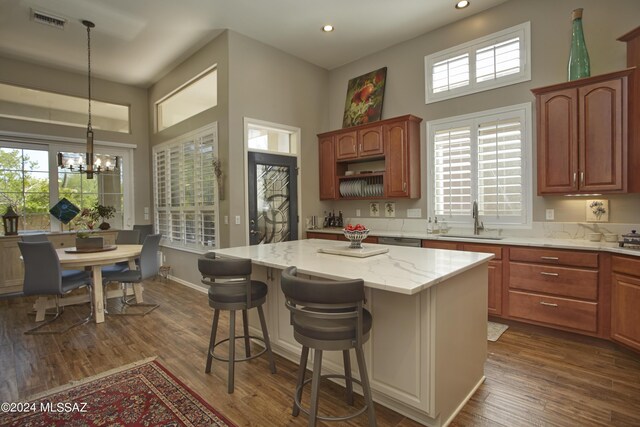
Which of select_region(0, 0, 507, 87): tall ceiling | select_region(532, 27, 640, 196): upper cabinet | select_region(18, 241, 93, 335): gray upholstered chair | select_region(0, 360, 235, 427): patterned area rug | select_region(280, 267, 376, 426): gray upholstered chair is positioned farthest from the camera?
select_region(0, 0, 507, 87): tall ceiling

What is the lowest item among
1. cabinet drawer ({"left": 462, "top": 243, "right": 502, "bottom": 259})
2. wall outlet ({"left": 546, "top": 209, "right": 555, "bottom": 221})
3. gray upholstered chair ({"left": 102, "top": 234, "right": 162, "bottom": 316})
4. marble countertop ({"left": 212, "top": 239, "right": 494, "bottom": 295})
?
gray upholstered chair ({"left": 102, "top": 234, "right": 162, "bottom": 316})

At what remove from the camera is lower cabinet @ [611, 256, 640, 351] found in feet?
8.49

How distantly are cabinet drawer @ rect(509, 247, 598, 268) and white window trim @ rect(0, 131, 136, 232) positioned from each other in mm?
6418

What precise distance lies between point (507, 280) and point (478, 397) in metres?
1.56

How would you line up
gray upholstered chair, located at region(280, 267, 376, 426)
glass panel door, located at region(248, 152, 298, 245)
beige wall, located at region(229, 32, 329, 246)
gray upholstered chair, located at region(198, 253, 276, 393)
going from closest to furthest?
gray upholstered chair, located at region(280, 267, 376, 426) → gray upholstered chair, located at region(198, 253, 276, 393) → beige wall, located at region(229, 32, 329, 246) → glass panel door, located at region(248, 152, 298, 245)

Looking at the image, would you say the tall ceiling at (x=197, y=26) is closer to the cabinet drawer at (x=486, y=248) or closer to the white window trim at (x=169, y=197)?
the white window trim at (x=169, y=197)

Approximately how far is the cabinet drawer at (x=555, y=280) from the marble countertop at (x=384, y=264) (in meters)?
1.28

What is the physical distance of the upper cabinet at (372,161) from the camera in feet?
14.8

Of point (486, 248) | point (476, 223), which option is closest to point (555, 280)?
point (486, 248)

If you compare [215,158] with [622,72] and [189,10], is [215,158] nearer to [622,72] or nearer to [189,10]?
[189,10]

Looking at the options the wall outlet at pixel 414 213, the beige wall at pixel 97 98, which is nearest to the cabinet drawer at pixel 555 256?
the wall outlet at pixel 414 213

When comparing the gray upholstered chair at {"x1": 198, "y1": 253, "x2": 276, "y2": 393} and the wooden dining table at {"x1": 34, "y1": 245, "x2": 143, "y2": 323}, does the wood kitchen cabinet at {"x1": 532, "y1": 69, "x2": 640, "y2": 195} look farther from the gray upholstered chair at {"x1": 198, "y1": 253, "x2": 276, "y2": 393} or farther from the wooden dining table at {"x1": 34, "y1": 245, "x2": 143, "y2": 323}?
the wooden dining table at {"x1": 34, "y1": 245, "x2": 143, "y2": 323}

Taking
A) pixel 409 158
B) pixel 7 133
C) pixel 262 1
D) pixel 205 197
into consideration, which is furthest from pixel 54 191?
pixel 409 158

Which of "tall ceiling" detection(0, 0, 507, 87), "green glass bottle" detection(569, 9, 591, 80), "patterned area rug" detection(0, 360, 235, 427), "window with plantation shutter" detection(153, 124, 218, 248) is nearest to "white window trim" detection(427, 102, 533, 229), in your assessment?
"green glass bottle" detection(569, 9, 591, 80)
